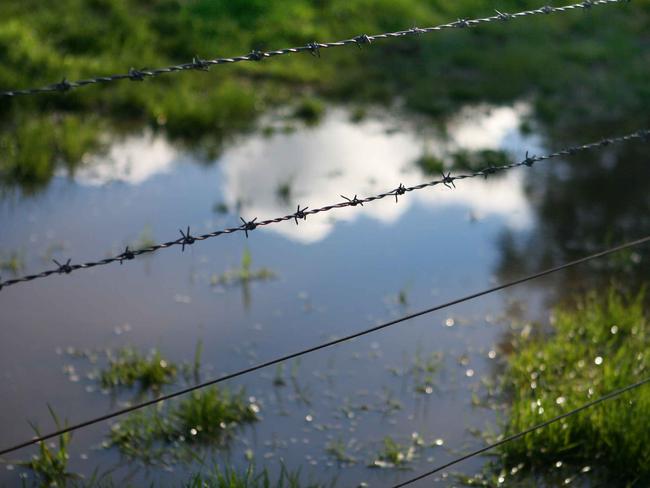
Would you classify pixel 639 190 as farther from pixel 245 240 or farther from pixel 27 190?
pixel 27 190

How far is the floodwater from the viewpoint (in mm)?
3760

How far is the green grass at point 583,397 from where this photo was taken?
10.9 ft

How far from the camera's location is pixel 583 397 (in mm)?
3555

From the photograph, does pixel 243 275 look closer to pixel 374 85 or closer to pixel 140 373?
pixel 140 373

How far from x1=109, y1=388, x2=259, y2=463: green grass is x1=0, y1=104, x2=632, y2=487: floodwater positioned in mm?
53

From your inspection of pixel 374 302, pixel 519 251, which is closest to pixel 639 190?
pixel 519 251

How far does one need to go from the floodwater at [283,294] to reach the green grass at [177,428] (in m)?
0.05

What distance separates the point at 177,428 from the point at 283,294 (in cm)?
141

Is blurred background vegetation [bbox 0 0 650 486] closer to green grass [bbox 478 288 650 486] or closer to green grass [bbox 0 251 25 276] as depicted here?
green grass [bbox 478 288 650 486]

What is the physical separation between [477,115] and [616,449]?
506 cm

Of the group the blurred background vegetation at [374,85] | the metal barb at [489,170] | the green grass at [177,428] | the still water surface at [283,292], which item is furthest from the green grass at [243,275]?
the metal barb at [489,170]

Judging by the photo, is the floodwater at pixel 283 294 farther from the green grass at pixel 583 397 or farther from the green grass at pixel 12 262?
the green grass at pixel 583 397

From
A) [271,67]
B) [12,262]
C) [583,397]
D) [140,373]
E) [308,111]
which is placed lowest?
[583,397]

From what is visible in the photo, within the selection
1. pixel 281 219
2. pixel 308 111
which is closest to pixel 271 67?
pixel 308 111
